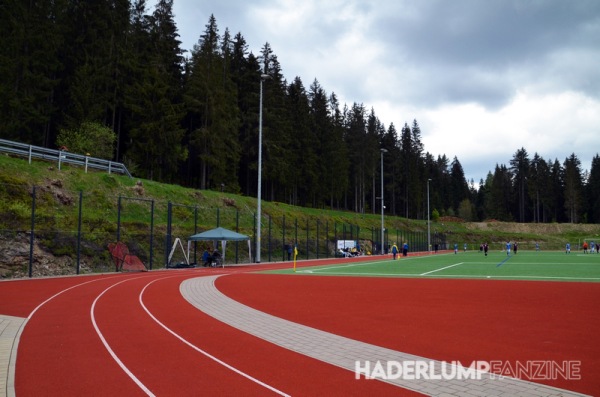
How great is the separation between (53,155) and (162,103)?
1703 centimetres

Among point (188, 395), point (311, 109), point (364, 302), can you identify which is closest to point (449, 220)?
point (311, 109)

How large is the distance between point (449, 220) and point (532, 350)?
11369 cm

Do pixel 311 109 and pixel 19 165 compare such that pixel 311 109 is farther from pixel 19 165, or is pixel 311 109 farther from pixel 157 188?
pixel 19 165

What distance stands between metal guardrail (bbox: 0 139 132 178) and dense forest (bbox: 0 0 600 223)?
116 inches

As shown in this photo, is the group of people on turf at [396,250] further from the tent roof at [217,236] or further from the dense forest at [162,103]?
the tent roof at [217,236]

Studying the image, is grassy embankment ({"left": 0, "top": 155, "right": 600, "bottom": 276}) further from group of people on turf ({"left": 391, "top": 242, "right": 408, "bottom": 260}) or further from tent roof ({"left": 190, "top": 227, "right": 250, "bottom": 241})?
group of people on turf ({"left": 391, "top": 242, "right": 408, "bottom": 260})

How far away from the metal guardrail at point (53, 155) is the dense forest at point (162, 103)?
9.69ft

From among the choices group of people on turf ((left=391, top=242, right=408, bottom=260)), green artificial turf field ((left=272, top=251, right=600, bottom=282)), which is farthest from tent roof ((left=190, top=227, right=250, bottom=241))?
group of people on turf ((left=391, top=242, right=408, bottom=260))

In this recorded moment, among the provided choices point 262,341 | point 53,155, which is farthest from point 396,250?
point 262,341

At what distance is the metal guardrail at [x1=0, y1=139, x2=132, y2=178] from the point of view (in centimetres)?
2762

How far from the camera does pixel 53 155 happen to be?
30469 millimetres

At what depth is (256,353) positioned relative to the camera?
23.0 feet

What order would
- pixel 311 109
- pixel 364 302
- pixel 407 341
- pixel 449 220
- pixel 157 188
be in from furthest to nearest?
pixel 449 220, pixel 311 109, pixel 157 188, pixel 364 302, pixel 407 341

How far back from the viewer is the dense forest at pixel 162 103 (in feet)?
121
